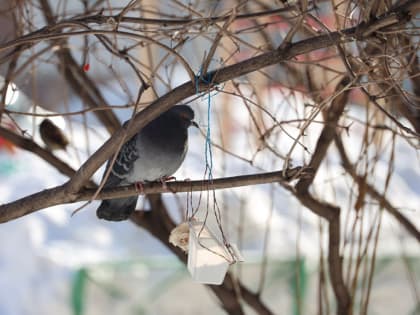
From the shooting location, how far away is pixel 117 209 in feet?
5.30

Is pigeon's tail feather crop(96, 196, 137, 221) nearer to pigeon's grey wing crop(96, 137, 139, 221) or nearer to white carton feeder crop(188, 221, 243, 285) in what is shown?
pigeon's grey wing crop(96, 137, 139, 221)

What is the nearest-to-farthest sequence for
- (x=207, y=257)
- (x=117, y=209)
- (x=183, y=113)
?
(x=207, y=257), (x=117, y=209), (x=183, y=113)

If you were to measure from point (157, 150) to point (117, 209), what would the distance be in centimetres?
19

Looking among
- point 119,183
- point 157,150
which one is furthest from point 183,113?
point 119,183

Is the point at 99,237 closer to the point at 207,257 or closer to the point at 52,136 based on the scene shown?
the point at 52,136

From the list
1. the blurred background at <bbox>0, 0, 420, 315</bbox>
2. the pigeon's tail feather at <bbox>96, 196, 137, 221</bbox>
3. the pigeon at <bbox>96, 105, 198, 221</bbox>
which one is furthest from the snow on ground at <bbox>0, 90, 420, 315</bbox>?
the pigeon's tail feather at <bbox>96, 196, 137, 221</bbox>

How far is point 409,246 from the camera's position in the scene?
321 cm

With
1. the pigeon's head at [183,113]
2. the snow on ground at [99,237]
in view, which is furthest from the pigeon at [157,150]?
the snow on ground at [99,237]

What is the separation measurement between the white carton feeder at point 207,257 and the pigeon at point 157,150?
19.4 inches

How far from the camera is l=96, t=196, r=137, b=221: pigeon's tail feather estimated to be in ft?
5.28

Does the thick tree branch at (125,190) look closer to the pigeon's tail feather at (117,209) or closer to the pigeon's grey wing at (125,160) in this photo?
the pigeon's tail feather at (117,209)

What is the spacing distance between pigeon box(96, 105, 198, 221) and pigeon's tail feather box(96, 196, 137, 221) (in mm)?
98

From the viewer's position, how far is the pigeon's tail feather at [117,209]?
5.28 ft

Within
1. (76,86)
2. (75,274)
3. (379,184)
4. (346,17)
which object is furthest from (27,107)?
(379,184)
